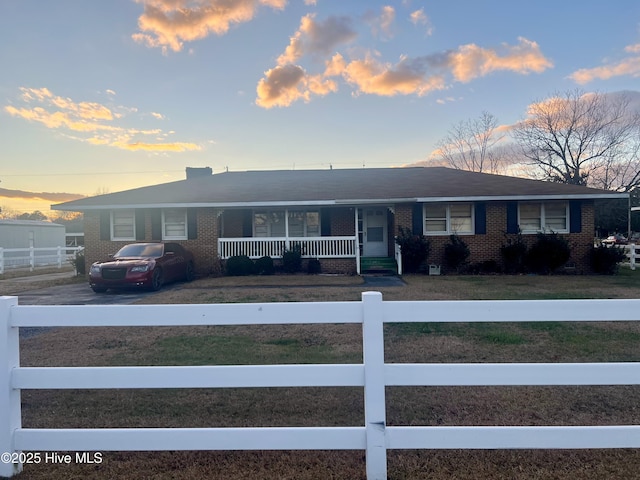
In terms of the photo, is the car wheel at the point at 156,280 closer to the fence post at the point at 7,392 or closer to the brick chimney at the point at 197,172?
the fence post at the point at 7,392

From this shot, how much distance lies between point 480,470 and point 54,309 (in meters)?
3.06

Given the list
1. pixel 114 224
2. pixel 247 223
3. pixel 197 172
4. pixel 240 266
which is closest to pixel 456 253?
pixel 240 266

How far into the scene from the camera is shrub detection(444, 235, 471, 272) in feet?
54.3

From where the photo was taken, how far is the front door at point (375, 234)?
62.9 feet

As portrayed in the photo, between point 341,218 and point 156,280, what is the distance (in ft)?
29.1

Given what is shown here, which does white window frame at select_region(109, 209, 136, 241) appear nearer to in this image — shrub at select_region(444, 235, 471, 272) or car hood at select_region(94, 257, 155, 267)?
car hood at select_region(94, 257, 155, 267)

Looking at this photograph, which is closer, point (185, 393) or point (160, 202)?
point (185, 393)

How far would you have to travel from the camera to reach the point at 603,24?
13.7 metres

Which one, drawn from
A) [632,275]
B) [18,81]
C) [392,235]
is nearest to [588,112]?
[632,275]

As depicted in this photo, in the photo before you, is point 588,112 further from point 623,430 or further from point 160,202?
point 623,430

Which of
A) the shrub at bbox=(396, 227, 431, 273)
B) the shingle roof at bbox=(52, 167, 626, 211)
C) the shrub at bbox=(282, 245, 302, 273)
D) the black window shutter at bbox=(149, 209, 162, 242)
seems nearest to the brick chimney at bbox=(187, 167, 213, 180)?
the shingle roof at bbox=(52, 167, 626, 211)

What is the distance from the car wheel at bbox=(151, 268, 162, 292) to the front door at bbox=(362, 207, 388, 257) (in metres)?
9.57

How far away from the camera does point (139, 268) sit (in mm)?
12586

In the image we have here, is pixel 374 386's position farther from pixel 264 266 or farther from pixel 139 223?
pixel 139 223
